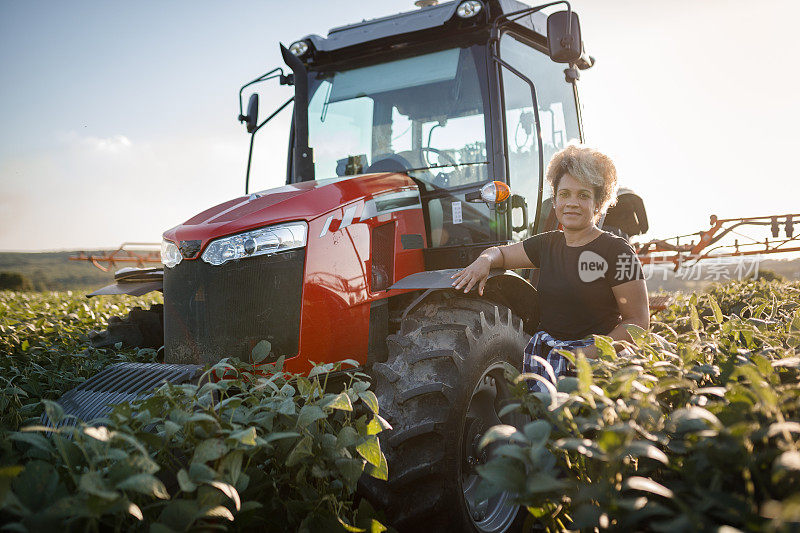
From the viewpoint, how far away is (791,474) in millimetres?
1189

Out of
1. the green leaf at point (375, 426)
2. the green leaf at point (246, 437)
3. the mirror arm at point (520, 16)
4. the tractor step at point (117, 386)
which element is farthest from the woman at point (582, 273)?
the green leaf at point (246, 437)

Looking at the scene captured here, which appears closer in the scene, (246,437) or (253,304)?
(246,437)

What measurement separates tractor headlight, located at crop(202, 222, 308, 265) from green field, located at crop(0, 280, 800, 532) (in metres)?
0.89

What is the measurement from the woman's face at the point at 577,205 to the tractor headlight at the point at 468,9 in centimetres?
144

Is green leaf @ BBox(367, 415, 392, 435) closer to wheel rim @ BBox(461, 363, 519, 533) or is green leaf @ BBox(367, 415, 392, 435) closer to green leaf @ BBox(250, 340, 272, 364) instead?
green leaf @ BBox(250, 340, 272, 364)

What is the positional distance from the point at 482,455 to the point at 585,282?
999 mm

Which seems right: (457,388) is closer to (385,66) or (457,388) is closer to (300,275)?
(300,275)

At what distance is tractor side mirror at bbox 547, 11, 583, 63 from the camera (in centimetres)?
336

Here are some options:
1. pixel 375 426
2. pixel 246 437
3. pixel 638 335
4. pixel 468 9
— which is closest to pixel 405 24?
pixel 468 9

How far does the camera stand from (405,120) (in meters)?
4.05

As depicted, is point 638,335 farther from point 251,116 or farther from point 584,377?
point 251,116

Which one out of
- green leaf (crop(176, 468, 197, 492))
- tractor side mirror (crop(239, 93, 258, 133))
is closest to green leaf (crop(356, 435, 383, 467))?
green leaf (crop(176, 468, 197, 492))

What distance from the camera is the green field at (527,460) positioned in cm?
121

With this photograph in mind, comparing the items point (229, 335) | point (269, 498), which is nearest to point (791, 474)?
point (269, 498)
